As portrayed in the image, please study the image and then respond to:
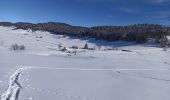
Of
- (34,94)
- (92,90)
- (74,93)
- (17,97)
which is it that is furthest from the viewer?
(92,90)

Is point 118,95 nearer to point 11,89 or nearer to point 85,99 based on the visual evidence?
point 85,99

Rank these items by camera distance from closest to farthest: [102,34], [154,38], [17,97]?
[17,97] → [154,38] → [102,34]

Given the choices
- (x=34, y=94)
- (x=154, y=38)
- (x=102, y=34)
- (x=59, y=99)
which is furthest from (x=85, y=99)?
(x=102, y=34)

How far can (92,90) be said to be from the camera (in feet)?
58.9

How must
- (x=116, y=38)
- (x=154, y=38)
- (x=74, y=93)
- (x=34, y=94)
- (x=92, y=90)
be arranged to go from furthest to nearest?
(x=116, y=38) → (x=154, y=38) → (x=92, y=90) → (x=74, y=93) → (x=34, y=94)

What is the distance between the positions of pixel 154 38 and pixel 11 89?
117 m

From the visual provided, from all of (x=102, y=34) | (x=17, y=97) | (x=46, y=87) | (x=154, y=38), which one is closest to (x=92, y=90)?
(x=46, y=87)

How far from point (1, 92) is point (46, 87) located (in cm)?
364

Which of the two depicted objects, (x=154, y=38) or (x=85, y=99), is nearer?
(x=85, y=99)

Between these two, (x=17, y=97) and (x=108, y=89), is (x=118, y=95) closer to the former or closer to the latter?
(x=108, y=89)

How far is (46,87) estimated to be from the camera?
17.5 metres

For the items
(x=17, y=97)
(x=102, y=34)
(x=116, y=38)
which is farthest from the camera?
(x=102, y=34)

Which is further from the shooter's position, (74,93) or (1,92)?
(74,93)

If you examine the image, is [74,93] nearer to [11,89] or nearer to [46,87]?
[46,87]
